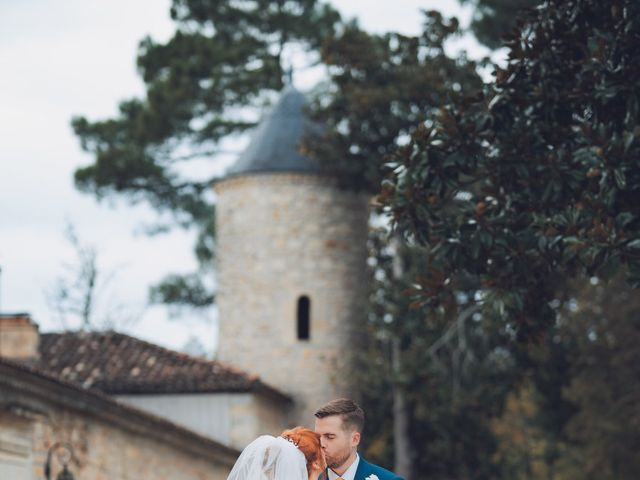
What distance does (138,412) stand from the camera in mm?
21719

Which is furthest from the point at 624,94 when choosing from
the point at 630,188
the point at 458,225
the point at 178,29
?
the point at 178,29

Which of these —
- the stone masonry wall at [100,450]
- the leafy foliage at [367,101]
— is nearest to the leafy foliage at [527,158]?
the stone masonry wall at [100,450]

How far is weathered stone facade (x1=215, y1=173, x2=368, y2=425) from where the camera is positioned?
33188mm

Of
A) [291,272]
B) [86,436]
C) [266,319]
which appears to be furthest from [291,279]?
[86,436]

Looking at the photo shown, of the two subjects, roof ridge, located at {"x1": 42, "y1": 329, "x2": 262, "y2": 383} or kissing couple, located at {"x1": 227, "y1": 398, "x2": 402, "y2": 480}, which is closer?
kissing couple, located at {"x1": 227, "y1": 398, "x2": 402, "y2": 480}

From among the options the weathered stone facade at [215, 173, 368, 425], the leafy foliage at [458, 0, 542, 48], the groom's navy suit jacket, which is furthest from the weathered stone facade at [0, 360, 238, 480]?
the leafy foliage at [458, 0, 542, 48]

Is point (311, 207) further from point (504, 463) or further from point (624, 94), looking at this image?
point (624, 94)

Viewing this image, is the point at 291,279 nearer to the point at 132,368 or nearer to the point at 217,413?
the point at 217,413

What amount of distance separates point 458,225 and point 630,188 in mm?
1594

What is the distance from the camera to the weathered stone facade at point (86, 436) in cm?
1819

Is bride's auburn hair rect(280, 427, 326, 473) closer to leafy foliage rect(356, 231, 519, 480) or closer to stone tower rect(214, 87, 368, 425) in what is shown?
leafy foliage rect(356, 231, 519, 480)

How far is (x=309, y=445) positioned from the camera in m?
7.83

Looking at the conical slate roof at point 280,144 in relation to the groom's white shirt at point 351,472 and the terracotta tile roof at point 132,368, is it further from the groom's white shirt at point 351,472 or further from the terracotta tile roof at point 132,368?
the groom's white shirt at point 351,472

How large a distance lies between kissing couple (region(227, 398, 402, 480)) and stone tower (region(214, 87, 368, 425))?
987 inches
